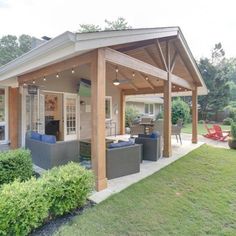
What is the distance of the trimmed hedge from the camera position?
8.96 feet

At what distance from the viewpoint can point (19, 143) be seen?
881 cm

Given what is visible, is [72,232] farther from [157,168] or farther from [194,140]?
[194,140]

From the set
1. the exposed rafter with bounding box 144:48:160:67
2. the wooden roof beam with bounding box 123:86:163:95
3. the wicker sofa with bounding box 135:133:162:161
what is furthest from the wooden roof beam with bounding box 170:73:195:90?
the wicker sofa with bounding box 135:133:162:161

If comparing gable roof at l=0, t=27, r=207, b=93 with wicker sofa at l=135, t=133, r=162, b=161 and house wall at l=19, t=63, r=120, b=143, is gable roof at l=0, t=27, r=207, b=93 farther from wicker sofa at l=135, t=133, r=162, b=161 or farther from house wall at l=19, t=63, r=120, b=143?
wicker sofa at l=135, t=133, r=162, b=161

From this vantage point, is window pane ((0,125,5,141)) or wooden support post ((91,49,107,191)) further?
window pane ((0,125,5,141))

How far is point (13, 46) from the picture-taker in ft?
117

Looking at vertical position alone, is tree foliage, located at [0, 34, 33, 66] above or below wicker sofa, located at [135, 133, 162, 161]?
above

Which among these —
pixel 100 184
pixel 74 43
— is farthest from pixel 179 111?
pixel 74 43

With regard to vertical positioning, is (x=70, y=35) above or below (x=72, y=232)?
above

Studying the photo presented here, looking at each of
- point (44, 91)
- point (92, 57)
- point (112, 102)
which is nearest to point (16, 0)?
point (44, 91)

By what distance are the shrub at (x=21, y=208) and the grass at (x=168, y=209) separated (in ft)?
1.49

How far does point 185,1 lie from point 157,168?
29.0 ft

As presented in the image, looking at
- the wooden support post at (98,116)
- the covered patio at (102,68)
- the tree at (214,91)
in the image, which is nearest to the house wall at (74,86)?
the covered patio at (102,68)

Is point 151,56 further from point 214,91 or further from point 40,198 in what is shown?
point 214,91
